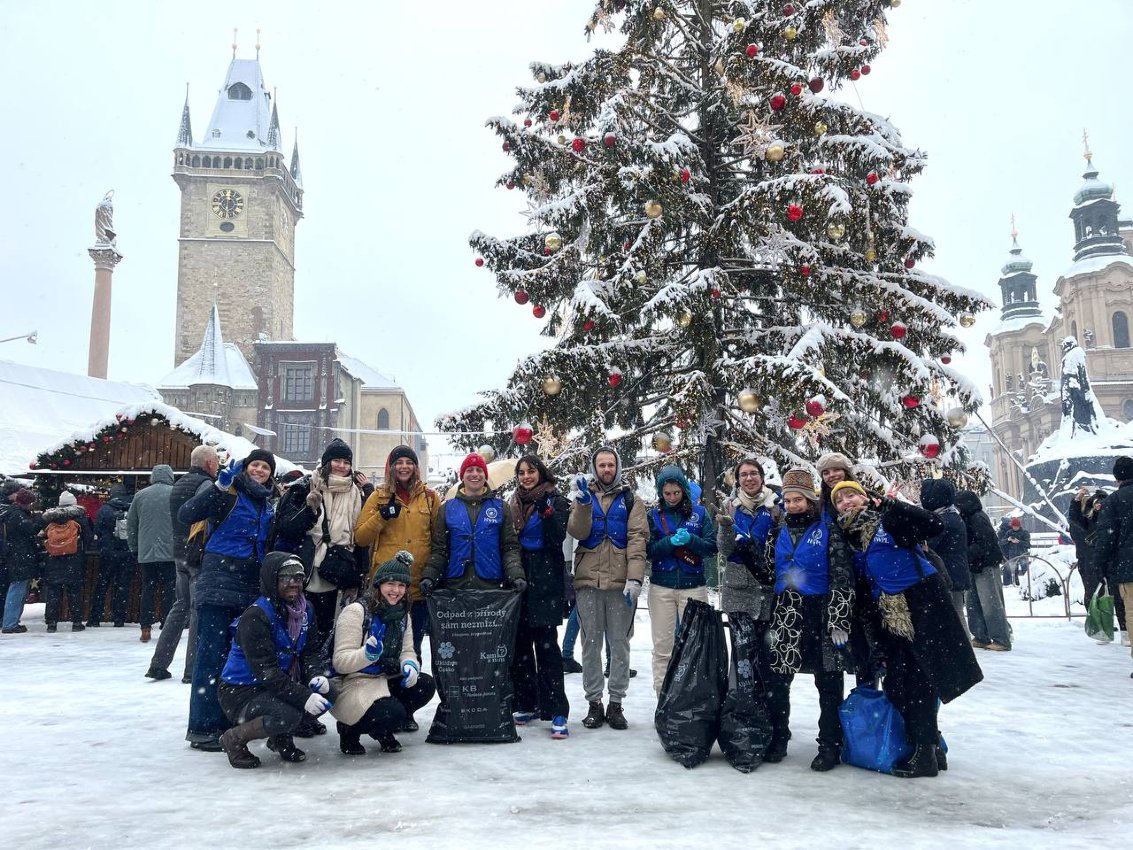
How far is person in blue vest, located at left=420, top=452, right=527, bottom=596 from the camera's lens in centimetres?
561

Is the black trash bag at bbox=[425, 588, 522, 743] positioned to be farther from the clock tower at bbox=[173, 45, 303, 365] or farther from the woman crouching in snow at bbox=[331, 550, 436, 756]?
the clock tower at bbox=[173, 45, 303, 365]

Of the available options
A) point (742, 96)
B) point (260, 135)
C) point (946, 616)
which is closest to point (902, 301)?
point (742, 96)

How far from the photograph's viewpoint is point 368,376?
65812 mm

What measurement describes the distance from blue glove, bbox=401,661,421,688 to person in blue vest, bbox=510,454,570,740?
92cm

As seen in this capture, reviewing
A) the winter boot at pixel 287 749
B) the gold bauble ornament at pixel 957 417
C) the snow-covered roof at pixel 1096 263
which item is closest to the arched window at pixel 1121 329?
the snow-covered roof at pixel 1096 263

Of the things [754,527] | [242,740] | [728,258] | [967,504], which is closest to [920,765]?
[754,527]

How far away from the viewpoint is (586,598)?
5883 millimetres

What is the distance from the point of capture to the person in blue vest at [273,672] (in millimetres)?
4594

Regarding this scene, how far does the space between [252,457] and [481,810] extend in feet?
9.34

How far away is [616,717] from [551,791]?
1622mm

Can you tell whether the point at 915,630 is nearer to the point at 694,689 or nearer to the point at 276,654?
the point at 694,689

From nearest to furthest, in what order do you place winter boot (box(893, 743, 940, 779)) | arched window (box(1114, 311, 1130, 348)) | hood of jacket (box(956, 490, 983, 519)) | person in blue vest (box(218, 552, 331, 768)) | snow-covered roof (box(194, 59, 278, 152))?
winter boot (box(893, 743, 940, 779)) → person in blue vest (box(218, 552, 331, 768)) → hood of jacket (box(956, 490, 983, 519)) → arched window (box(1114, 311, 1130, 348)) → snow-covered roof (box(194, 59, 278, 152))

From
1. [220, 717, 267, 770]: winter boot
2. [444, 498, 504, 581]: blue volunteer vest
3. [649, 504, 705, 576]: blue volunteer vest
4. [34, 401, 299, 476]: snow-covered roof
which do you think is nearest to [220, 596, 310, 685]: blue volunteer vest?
[220, 717, 267, 770]: winter boot

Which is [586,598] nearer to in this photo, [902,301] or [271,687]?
[271,687]
